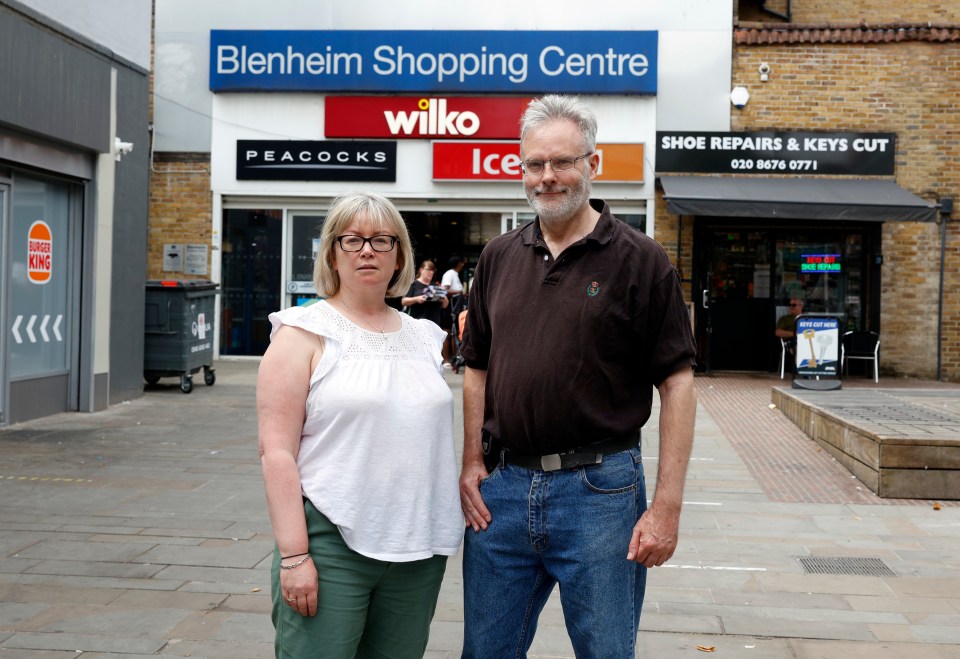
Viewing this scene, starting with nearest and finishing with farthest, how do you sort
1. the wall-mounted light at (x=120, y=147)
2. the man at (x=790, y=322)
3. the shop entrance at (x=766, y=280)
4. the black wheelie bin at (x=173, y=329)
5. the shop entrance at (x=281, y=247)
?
the wall-mounted light at (x=120, y=147) < the black wheelie bin at (x=173, y=329) < the man at (x=790, y=322) < the shop entrance at (x=766, y=280) < the shop entrance at (x=281, y=247)

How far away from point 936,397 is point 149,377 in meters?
9.38

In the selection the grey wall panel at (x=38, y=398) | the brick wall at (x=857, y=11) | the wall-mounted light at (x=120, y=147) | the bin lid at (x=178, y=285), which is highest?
the brick wall at (x=857, y=11)

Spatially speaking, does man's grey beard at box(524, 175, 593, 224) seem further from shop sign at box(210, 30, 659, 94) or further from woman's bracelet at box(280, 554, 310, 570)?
shop sign at box(210, 30, 659, 94)

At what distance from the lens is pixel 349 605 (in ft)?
8.10

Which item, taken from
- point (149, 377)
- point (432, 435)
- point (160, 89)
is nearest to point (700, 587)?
point (432, 435)

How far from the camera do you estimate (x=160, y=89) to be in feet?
56.6

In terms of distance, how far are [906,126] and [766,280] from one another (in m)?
3.27

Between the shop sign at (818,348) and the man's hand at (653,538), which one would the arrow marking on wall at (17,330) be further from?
the shop sign at (818,348)

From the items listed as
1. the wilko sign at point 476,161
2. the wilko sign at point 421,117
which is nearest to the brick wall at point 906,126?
the wilko sign at point 476,161

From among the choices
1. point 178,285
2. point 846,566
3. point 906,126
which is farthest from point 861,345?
point 846,566

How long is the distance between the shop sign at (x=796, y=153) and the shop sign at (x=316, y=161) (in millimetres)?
5219

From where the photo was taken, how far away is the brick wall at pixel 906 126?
15930mm

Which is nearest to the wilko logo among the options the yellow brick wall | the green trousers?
the yellow brick wall

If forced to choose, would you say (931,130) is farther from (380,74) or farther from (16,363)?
(16,363)
